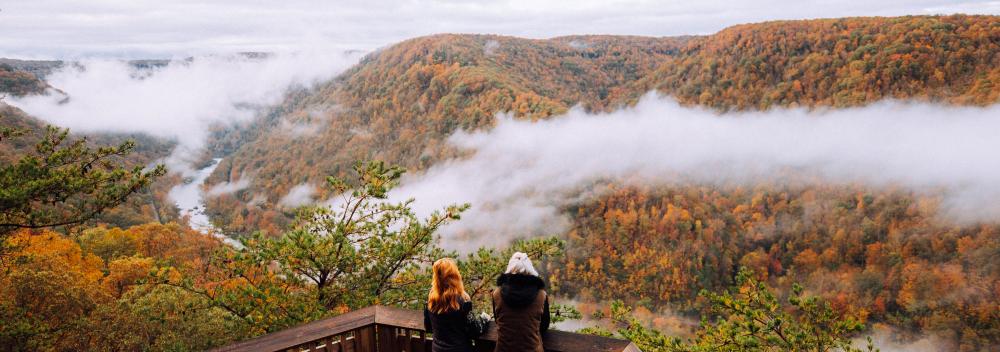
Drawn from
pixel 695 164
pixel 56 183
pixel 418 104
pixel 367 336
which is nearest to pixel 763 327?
pixel 367 336

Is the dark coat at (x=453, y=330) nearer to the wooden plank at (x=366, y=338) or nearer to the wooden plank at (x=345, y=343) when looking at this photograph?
the wooden plank at (x=366, y=338)

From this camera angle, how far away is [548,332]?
4320mm

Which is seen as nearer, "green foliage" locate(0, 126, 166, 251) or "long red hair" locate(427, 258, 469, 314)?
"long red hair" locate(427, 258, 469, 314)

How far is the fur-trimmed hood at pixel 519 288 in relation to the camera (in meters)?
4.23

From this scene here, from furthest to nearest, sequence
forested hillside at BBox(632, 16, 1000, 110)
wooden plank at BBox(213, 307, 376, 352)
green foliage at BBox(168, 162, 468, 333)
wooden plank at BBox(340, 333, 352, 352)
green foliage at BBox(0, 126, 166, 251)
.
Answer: forested hillside at BBox(632, 16, 1000, 110) < green foliage at BBox(168, 162, 468, 333) < green foliage at BBox(0, 126, 166, 251) < wooden plank at BBox(340, 333, 352, 352) < wooden plank at BBox(213, 307, 376, 352)

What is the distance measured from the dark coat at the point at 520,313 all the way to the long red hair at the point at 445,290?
0.34 meters

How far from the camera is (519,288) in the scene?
14.2 ft

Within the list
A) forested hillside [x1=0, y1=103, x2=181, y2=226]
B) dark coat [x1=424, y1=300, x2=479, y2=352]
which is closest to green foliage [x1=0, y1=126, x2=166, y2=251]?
forested hillside [x1=0, y1=103, x2=181, y2=226]

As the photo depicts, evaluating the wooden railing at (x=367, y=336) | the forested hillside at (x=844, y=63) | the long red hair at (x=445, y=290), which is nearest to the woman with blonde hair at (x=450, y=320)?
the long red hair at (x=445, y=290)

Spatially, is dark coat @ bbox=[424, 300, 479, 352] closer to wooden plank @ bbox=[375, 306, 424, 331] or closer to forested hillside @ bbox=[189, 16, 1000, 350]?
wooden plank @ bbox=[375, 306, 424, 331]

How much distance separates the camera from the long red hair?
14.5 ft

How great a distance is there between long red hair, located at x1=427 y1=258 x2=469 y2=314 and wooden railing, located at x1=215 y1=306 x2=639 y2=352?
0.32 m

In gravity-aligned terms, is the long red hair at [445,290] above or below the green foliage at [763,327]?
above

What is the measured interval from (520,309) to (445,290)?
67 centimetres
